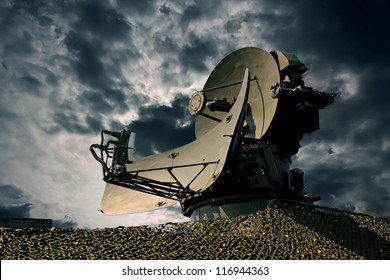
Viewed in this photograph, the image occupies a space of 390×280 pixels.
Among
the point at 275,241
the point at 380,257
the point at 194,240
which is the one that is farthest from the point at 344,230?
the point at 194,240

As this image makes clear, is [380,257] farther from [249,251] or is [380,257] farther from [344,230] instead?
[249,251]

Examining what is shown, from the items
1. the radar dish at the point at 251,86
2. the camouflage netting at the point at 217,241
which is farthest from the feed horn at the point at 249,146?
the camouflage netting at the point at 217,241

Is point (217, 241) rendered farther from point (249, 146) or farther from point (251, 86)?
point (251, 86)

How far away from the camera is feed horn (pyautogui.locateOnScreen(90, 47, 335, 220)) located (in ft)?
91.4

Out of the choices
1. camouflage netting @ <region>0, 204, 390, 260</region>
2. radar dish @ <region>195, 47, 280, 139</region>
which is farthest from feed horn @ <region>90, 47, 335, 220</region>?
camouflage netting @ <region>0, 204, 390, 260</region>

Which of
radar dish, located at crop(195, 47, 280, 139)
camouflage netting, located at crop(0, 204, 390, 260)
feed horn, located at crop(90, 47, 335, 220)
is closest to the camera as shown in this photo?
camouflage netting, located at crop(0, 204, 390, 260)

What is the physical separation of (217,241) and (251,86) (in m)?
13.4

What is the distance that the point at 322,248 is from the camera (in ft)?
68.7

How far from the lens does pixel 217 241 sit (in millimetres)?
18953

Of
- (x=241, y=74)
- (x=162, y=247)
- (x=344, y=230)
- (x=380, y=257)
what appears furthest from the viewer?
(x=241, y=74)

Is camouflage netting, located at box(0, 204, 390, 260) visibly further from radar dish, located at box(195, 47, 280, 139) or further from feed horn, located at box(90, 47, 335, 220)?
radar dish, located at box(195, 47, 280, 139)

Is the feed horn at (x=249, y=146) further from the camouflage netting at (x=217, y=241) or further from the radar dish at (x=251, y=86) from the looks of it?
the camouflage netting at (x=217, y=241)

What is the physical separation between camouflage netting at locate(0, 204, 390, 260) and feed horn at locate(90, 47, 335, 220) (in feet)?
12.8

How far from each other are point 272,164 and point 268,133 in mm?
1870
